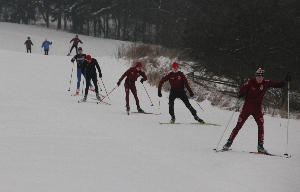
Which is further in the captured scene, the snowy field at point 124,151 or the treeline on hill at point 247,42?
the treeline on hill at point 247,42

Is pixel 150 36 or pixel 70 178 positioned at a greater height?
pixel 150 36

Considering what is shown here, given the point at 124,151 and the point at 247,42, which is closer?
the point at 124,151

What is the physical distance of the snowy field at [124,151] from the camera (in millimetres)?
5605

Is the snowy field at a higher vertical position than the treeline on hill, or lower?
lower

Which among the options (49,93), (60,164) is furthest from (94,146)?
(49,93)

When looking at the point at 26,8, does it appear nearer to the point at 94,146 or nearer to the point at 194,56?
the point at 194,56

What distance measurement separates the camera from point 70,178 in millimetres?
5527

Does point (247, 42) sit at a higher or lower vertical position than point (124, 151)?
higher

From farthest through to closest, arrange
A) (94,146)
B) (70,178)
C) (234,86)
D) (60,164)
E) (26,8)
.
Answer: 1. (26,8)
2. (234,86)
3. (94,146)
4. (60,164)
5. (70,178)

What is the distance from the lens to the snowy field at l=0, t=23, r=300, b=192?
5.61 m

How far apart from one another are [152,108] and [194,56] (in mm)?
11023

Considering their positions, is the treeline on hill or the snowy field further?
the treeline on hill

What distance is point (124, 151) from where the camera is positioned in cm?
745

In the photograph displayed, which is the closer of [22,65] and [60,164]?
[60,164]
